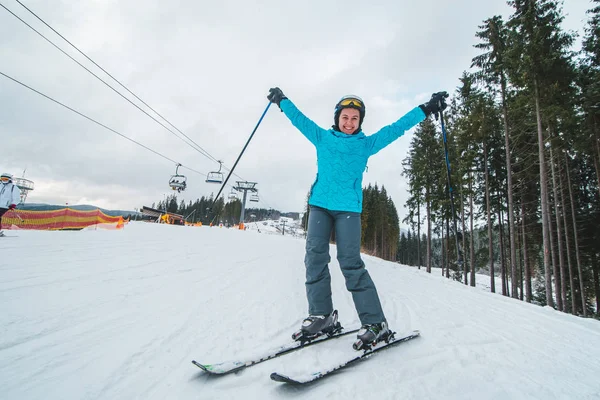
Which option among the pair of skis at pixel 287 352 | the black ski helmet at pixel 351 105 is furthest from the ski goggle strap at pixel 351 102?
the pair of skis at pixel 287 352

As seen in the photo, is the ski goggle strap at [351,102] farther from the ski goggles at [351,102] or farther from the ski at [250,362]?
the ski at [250,362]

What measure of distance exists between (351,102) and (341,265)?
5.27 feet

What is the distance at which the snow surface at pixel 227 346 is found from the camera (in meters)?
1.30

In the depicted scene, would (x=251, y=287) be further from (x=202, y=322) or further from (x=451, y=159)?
(x=451, y=159)

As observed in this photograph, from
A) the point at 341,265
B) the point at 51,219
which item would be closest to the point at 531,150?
the point at 341,265

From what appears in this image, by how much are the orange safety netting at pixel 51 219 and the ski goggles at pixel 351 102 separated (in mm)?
14638

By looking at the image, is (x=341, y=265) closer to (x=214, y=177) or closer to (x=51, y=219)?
(x=51, y=219)

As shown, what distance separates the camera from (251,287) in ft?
12.1

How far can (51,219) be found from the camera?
11.7m

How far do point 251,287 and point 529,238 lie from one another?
22.9 meters

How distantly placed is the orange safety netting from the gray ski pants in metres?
14.4

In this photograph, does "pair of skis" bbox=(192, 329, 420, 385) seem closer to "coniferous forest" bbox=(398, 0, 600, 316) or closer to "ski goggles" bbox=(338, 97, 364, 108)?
"ski goggles" bbox=(338, 97, 364, 108)

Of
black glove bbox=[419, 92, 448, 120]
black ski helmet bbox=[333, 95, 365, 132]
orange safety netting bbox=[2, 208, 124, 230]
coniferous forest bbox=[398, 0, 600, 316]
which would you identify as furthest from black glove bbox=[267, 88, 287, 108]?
orange safety netting bbox=[2, 208, 124, 230]

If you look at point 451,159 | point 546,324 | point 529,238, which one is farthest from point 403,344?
point 529,238
